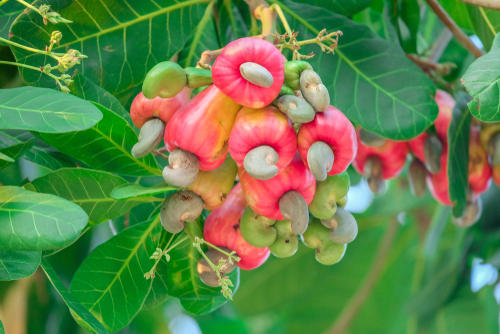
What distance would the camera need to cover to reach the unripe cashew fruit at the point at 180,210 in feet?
3.61

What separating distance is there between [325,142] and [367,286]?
166 centimetres

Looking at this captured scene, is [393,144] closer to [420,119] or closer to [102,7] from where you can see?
[420,119]

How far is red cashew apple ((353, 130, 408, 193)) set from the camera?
1562mm

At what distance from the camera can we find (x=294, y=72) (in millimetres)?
1044

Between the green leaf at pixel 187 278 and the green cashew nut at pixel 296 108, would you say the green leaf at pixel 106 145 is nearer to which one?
the green leaf at pixel 187 278

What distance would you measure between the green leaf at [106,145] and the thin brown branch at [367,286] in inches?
60.9

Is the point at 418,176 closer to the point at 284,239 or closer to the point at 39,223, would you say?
the point at 284,239

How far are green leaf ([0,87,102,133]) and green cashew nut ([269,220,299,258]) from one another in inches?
12.8

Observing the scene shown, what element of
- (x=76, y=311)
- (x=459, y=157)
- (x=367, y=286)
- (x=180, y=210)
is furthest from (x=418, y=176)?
(x=367, y=286)

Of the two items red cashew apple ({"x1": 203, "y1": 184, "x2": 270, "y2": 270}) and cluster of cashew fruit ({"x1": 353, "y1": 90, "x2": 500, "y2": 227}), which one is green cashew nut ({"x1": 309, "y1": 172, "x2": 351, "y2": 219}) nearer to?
red cashew apple ({"x1": 203, "y1": 184, "x2": 270, "y2": 270})

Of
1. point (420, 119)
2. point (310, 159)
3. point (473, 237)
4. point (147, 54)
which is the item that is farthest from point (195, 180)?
point (473, 237)

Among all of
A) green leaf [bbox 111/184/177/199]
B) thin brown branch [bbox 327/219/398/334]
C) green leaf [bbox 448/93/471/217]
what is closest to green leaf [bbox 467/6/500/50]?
green leaf [bbox 448/93/471/217]

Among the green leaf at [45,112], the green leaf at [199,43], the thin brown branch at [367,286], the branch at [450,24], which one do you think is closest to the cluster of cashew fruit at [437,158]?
the branch at [450,24]

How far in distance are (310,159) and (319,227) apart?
0.57 feet
